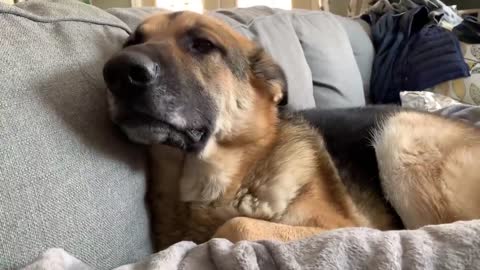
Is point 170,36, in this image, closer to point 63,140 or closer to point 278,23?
point 63,140

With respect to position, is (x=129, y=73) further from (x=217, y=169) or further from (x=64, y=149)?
(x=217, y=169)

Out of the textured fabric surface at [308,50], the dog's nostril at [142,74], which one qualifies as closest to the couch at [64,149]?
the dog's nostril at [142,74]

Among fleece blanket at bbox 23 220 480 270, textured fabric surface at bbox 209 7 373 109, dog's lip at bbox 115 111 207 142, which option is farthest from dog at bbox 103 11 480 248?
textured fabric surface at bbox 209 7 373 109

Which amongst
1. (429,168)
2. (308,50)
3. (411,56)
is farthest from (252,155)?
(411,56)

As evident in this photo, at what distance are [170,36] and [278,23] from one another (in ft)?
3.04

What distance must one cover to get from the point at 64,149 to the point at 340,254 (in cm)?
48

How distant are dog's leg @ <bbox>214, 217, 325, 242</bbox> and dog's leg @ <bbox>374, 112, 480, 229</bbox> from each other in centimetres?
34

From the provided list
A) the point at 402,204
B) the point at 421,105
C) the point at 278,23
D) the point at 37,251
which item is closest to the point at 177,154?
the point at 37,251

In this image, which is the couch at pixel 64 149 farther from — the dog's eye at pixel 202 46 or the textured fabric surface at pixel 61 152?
the dog's eye at pixel 202 46

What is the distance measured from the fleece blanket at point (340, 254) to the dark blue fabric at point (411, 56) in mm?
1723

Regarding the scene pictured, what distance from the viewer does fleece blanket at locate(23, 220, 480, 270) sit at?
0.66 metres

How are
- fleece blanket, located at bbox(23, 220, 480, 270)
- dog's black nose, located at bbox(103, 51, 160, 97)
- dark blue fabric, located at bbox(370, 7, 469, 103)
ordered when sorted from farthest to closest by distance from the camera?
dark blue fabric, located at bbox(370, 7, 469, 103) < dog's black nose, located at bbox(103, 51, 160, 97) < fleece blanket, located at bbox(23, 220, 480, 270)

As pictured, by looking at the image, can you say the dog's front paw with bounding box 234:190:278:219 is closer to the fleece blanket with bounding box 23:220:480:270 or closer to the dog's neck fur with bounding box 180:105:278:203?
the dog's neck fur with bounding box 180:105:278:203

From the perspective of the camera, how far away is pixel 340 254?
68 centimetres
